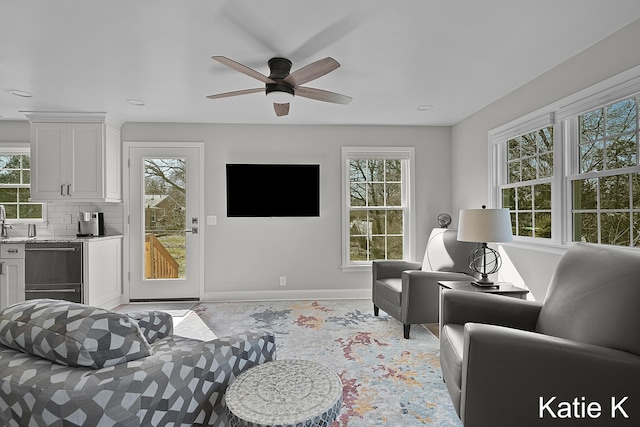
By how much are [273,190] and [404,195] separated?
1.72 m

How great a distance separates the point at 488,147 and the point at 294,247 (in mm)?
2516

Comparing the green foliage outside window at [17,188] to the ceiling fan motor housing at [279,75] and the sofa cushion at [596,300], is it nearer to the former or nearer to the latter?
the ceiling fan motor housing at [279,75]

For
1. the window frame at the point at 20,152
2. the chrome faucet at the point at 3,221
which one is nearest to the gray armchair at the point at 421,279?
the window frame at the point at 20,152

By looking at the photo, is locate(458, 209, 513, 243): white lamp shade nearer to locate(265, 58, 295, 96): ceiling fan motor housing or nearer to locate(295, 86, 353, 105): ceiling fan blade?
locate(295, 86, 353, 105): ceiling fan blade

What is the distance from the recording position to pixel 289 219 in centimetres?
455

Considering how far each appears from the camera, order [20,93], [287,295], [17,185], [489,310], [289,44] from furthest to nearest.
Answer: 1. [287,295]
2. [17,185]
3. [20,93]
4. [289,44]
5. [489,310]

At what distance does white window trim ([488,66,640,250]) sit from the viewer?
227 cm

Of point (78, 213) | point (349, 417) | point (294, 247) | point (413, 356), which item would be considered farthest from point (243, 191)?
point (349, 417)

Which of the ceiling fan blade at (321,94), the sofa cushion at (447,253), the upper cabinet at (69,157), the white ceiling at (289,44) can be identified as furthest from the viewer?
the upper cabinet at (69,157)

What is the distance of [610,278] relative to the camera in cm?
157

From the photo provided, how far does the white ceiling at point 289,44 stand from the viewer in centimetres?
201

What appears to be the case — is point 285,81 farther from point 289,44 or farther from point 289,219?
point 289,219

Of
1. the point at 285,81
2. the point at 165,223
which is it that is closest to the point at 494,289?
the point at 285,81

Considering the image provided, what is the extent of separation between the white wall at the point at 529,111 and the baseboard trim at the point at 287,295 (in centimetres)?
170
